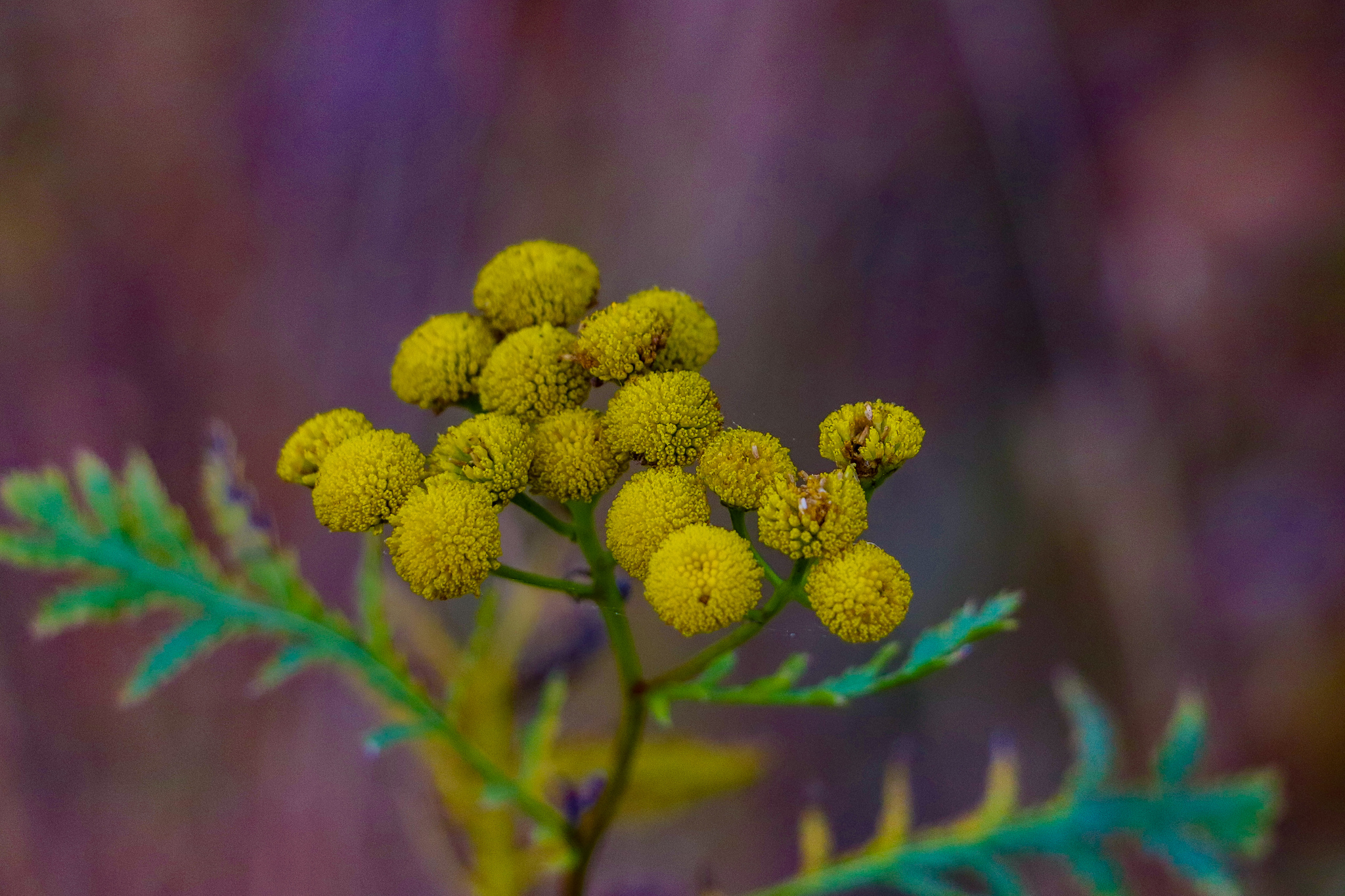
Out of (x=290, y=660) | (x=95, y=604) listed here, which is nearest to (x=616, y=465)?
(x=290, y=660)

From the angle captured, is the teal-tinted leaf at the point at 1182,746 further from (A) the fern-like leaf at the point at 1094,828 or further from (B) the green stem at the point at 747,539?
(B) the green stem at the point at 747,539

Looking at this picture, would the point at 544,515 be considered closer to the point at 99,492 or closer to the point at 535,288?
the point at 535,288

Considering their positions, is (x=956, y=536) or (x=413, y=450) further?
(x=956, y=536)

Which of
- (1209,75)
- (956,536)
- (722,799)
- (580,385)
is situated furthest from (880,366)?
(580,385)

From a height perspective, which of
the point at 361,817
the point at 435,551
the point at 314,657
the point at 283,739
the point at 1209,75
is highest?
the point at 1209,75

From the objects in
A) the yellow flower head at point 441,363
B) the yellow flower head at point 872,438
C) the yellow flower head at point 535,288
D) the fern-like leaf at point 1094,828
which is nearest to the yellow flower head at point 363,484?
the yellow flower head at point 441,363

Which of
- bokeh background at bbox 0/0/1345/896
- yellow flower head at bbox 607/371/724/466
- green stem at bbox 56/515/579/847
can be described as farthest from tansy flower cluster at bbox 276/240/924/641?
bokeh background at bbox 0/0/1345/896

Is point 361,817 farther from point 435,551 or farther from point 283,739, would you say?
point 435,551
